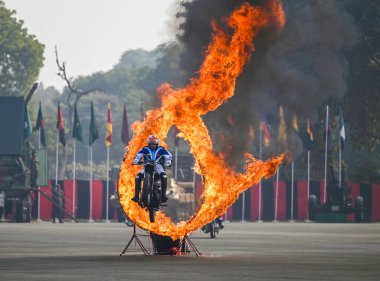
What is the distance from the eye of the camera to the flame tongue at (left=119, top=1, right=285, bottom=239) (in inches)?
1235

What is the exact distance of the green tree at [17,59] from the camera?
13738 cm

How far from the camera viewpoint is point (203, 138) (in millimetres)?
32281

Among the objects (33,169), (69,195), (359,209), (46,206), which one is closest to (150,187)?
(33,169)

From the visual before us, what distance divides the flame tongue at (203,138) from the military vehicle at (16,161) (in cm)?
3712

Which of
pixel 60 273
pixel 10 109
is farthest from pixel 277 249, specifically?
pixel 10 109

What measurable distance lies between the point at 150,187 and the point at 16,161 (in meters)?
41.5

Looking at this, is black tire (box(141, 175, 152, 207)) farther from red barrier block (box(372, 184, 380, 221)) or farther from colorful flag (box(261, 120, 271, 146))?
colorful flag (box(261, 120, 271, 146))

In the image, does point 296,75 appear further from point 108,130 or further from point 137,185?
point 137,185

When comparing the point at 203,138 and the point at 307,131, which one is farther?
the point at 307,131

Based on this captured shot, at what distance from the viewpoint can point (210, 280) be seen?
76.3 feet

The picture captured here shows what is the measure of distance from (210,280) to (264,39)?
3568 cm

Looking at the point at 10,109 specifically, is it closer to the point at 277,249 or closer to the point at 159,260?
the point at 277,249

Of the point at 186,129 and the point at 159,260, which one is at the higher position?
the point at 186,129

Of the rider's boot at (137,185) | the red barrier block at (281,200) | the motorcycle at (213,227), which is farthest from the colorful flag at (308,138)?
the rider's boot at (137,185)
